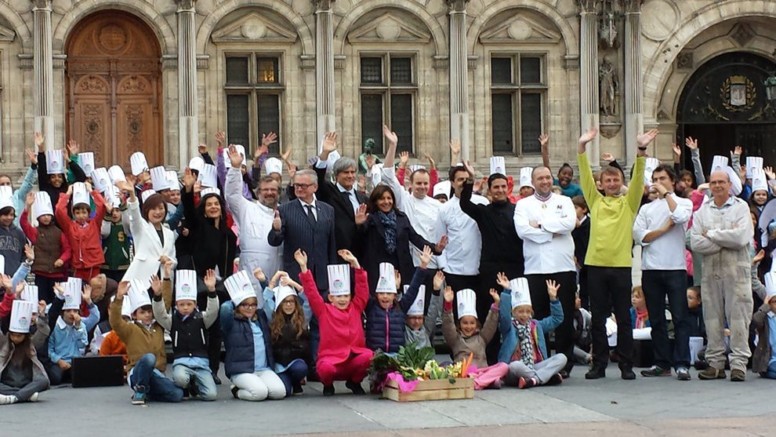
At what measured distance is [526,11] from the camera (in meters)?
26.3

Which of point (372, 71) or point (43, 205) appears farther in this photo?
point (372, 71)

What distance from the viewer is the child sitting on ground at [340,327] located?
1407 centimetres

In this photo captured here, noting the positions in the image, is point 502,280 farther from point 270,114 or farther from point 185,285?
point 270,114

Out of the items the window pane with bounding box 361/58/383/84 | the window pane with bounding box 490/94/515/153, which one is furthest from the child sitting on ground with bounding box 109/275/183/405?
the window pane with bounding box 490/94/515/153

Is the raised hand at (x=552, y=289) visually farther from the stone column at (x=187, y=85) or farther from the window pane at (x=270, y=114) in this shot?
the window pane at (x=270, y=114)

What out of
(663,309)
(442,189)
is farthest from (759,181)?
(442,189)

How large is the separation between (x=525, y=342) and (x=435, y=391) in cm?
154

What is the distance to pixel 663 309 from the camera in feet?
50.5

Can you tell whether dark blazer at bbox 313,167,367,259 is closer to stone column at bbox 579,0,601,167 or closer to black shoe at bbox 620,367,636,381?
black shoe at bbox 620,367,636,381

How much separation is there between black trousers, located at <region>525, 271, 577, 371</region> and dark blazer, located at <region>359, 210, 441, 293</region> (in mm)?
1140

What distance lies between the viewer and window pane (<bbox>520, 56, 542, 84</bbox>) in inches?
1041

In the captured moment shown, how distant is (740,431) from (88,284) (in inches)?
306

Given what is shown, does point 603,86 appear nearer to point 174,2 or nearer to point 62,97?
point 174,2

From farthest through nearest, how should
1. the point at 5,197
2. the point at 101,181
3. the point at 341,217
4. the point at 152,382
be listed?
the point at 101,181, the point at 5,197, the point at 341,217, the point at 152,382
